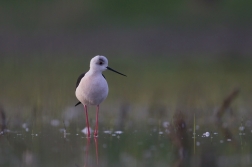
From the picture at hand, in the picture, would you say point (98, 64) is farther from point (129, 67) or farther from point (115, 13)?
point (115, 13)

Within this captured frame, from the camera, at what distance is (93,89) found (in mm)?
7973

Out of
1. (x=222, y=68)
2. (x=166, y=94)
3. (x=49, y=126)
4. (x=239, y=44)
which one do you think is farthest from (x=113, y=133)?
(x=239, y=44)

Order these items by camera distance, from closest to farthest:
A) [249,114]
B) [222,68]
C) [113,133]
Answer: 1. [113,133]
2. [249,114]
3. [222,68]

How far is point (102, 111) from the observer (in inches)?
387

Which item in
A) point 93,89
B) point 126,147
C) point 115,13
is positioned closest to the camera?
point 126,147

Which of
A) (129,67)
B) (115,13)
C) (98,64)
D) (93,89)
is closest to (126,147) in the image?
(93,89)

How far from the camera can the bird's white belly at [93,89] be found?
7977mm

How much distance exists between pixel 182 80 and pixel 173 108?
4.17m

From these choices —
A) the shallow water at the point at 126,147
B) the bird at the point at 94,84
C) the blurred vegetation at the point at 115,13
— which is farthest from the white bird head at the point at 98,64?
the blurred vegetation at the point at 115,13

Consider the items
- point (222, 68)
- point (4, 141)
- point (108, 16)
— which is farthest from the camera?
point (108, 16)

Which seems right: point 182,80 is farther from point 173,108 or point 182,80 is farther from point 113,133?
point 113,133

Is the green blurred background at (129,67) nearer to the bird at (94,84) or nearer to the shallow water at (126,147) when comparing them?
the shallow water at (126,147)

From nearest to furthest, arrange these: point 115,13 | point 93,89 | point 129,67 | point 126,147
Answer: point 126,147, point 93,89, point 129,67, point 115,13

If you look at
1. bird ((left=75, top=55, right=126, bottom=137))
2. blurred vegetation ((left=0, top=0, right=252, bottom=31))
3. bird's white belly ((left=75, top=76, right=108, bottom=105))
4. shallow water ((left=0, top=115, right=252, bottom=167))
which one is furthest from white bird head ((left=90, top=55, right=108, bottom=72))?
blurred vegetation ((left=0, top=0, right=252, bottom=31))
